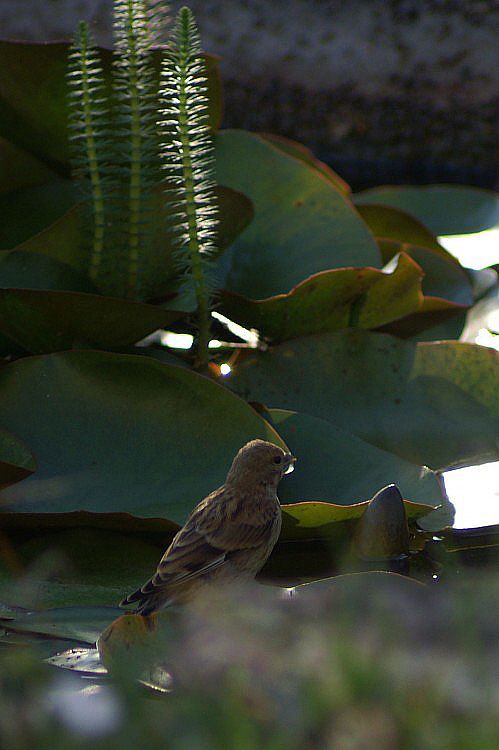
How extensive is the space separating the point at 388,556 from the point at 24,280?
76 centimetres

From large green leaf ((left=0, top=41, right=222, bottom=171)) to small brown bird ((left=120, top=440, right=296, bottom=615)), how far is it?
897 millimetres

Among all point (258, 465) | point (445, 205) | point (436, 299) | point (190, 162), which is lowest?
point (445, 205)

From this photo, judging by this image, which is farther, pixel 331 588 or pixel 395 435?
pixel 395 435

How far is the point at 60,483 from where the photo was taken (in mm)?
1464

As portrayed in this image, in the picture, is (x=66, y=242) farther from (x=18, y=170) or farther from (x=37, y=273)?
(x=18, y=170)

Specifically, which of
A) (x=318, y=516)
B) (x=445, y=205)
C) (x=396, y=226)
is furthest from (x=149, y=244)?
(x=445, y=205)

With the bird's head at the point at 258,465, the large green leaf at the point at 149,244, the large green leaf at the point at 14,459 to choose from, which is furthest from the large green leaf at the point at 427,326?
the large green leaf at the point at 14,459

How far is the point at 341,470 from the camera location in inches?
61.4

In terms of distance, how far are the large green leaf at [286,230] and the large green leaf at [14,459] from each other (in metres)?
0.63

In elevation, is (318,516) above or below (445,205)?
above

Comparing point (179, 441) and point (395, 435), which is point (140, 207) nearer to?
point (179, 441)

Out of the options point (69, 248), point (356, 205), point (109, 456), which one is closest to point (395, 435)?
point (109, 456)

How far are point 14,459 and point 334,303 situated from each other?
2.31ft

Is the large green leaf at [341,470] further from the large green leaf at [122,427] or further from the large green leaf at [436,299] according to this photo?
the large green leaf at [436,299]
